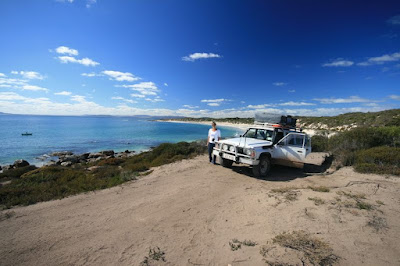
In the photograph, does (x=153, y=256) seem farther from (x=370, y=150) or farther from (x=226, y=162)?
(x=370, y=150)

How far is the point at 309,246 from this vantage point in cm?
325

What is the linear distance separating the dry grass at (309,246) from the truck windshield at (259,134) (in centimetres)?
535

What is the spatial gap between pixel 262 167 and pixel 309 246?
4676 millimetres

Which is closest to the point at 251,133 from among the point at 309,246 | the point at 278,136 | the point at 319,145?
the point at 278,136

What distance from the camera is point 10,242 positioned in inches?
143

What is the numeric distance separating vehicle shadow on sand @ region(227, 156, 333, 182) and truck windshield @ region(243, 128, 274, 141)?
5.14 feet

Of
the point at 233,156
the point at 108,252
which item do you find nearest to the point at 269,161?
the point at 233,156

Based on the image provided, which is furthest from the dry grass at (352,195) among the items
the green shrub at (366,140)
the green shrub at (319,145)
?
the green shrub at (319,145)

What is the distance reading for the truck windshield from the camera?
859 centimetres

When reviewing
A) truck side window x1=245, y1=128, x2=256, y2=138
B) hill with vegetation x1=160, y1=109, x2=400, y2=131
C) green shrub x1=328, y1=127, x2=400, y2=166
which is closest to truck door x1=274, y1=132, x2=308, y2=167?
truck side window x1=245, y1=128, x2=256, y2=138

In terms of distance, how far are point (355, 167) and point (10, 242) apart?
11268 mm

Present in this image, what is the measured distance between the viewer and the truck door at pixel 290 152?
8.08 metres

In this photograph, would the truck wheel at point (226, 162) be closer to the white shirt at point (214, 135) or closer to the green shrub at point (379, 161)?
the white shirt at point (214, 135)

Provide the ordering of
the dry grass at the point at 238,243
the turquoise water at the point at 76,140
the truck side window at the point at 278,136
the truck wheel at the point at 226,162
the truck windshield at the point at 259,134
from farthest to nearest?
the turquoise water at the point at 76,140, the truck wheel at the point at 226,162, the truck windshield at the point at 259,134, the truck side window at the point at 278,136, the dry grass at the point at 238,243
